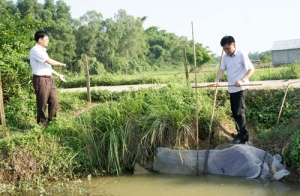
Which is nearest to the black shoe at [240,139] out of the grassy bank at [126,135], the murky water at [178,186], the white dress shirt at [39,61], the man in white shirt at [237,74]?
the man in white shirt at [237,74]

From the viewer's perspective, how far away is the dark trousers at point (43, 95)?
5730mm

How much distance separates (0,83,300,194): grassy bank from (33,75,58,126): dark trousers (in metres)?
0.27

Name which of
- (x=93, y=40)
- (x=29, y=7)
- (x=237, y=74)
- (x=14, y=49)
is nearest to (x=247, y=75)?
(x=237, y=74)

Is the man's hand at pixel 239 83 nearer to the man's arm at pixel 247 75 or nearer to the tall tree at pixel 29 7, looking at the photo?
the man's arm at pixel 247 75

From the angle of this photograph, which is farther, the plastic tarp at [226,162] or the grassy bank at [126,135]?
the grassy bank at [126,135]

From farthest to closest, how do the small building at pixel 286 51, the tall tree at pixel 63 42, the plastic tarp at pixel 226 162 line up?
1. the tall tree at pixel 63 42
2. the small building at pixel 286 51
3. the plastic tarp at pixel 226 162

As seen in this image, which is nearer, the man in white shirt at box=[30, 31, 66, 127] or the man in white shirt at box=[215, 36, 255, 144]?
the man in white shirt at box=[215, 36, 255, 144]

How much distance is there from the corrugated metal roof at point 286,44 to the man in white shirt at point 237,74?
21006 mm

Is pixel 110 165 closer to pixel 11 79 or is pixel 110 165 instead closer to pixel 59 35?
pixel 11 79

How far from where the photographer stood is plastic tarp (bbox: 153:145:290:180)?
467 centimetres

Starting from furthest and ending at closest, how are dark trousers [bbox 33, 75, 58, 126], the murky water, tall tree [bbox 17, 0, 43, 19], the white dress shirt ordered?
tall tree [bbox 17, 0, 43, 19], dark trousers [bbox 33, 75, 58, 126], the white dress shirt, the murky water

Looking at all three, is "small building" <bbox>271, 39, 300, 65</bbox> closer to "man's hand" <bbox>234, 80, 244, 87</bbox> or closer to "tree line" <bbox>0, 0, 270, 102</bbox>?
"tree line" <bbox>0, 0, 270, 102</bbox>

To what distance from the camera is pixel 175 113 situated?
5.46 m

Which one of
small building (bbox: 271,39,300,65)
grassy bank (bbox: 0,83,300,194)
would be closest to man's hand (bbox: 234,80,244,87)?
grassy bank (bbox: 0,83,300,194)
